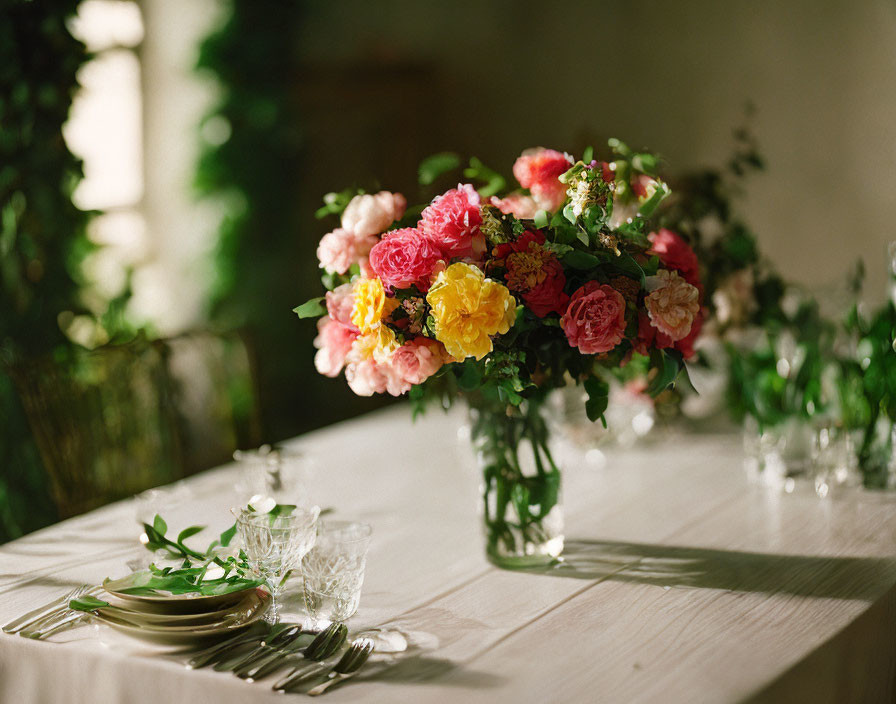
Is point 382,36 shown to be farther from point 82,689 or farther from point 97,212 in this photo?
point 82,689

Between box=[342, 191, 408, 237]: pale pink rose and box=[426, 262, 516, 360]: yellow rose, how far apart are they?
0.66ft

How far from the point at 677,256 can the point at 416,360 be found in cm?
44

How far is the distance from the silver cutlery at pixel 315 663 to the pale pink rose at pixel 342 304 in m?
0.42

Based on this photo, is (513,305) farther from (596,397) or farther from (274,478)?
(274,478)

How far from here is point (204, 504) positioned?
1.83m

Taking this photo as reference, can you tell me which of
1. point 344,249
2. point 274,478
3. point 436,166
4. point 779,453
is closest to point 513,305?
point 344,249

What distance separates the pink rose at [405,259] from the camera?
1288mm

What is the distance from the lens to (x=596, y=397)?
55.2 inches

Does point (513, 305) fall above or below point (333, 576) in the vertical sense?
above

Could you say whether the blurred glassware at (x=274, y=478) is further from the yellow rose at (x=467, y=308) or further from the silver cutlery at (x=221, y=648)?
the yellow rose at (x=467, y=308)

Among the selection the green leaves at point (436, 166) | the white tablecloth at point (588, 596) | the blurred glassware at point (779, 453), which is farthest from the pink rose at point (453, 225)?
the blurred glassware at point (779, 453)

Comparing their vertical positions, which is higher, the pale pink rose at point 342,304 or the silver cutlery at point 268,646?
the pale pink rose at point 342,304

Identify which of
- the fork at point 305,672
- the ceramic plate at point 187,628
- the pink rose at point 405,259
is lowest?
the fork at point 305,672

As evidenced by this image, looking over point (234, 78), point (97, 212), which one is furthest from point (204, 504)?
point (234, 78)
